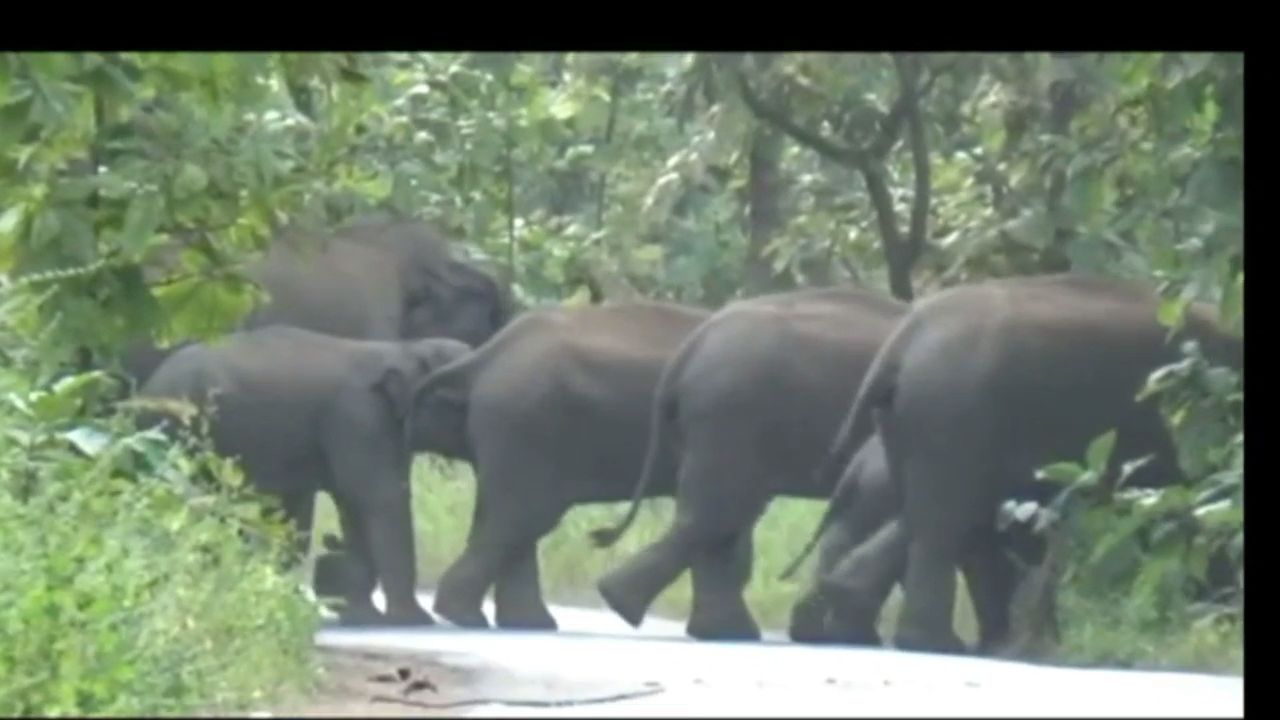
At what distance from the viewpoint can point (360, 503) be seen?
10.9 meters

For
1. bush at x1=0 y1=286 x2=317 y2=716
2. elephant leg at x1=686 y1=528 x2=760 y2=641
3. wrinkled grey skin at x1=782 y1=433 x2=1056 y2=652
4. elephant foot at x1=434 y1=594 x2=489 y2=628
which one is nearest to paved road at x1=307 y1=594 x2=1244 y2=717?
bush at x1=0 y1=286 x2=317 y2=716

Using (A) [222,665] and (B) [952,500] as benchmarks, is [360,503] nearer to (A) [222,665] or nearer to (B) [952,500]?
(B) [952,500]

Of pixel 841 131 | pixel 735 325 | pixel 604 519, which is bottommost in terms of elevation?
pixel 604 519

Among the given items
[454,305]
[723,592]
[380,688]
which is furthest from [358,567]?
[380,688]

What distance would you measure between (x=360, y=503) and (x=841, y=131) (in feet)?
9.32

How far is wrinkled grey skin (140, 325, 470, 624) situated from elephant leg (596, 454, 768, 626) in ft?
2.06

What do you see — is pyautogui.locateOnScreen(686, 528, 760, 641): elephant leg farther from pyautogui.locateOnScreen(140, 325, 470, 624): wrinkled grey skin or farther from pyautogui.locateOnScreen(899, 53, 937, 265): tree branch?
pyautogui.locateOnScreen(899, 53, 937, 265): tree branch

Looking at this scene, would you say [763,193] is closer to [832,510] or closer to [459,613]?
[832,510]

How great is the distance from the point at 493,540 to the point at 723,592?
1.04m

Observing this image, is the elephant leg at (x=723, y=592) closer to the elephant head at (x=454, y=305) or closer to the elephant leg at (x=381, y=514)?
the elephant leg at (x=381, y=514)

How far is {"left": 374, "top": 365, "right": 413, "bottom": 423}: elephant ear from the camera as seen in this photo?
36.7ft

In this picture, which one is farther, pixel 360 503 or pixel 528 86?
pixel 360 503
